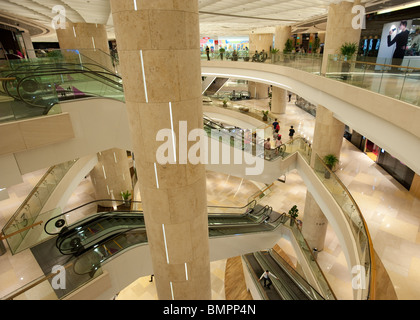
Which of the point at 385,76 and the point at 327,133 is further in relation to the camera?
the point at 327,133

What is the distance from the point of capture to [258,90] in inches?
1078

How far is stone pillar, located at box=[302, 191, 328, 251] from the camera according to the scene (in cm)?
1163

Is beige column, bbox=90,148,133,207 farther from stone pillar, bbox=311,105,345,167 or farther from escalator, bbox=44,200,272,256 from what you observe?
stone pillar, bbox=311,105,345,167

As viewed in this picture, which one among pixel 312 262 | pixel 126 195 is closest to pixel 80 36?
pixel 126 195

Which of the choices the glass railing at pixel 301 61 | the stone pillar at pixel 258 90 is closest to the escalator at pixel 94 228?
the glass railing at pixel 301 61

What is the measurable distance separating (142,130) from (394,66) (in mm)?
5589

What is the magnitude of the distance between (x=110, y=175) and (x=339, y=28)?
12393mm

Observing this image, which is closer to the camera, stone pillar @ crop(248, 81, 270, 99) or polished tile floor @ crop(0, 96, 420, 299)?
polished tile floor @ crop(0, 96, 420, 299)

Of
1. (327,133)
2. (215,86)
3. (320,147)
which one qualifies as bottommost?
(320,147)

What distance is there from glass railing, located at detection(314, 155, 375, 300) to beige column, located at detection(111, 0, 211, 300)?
3.07 meters

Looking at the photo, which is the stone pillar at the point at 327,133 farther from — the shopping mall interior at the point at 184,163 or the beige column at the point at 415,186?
the beige column at the point at 415,186

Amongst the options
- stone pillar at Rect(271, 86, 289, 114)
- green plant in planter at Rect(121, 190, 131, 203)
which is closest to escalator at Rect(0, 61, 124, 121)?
green plant in planter at Rect(121, 190, 131, 203)

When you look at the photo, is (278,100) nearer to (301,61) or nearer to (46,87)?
(301,61)

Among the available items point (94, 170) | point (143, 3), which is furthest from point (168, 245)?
point (94, 170)
